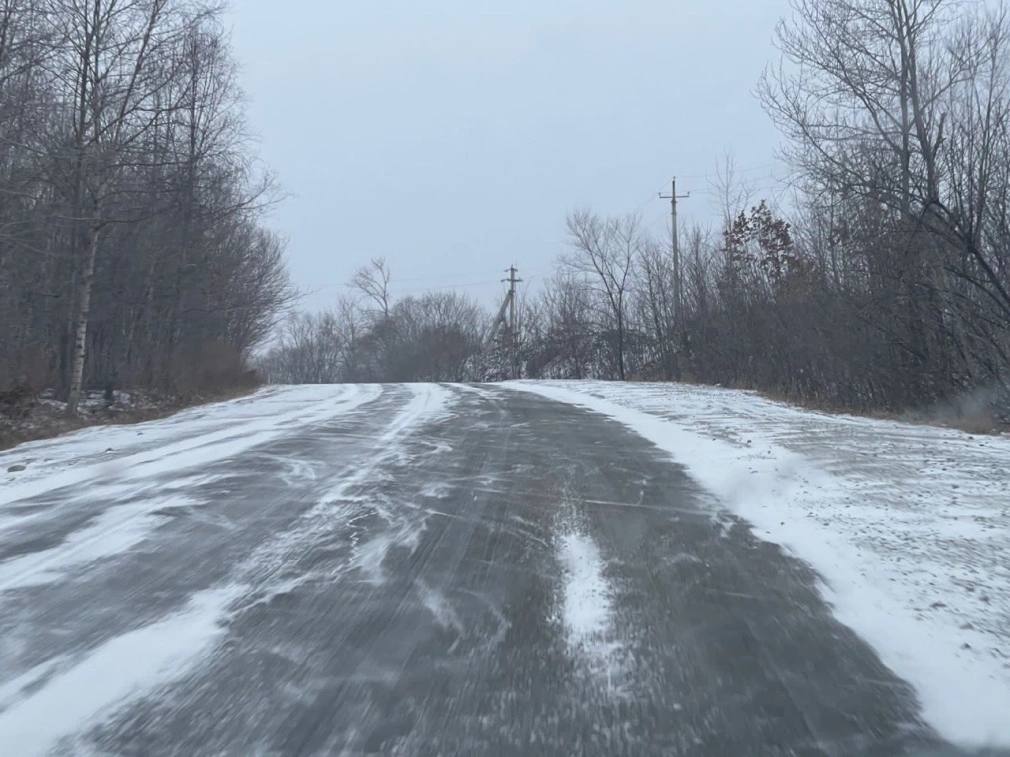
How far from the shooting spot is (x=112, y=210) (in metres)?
20.7

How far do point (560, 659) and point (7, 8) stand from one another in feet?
53.2

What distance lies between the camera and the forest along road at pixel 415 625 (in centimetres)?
350

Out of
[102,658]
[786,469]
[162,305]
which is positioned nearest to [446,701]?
[102,658]

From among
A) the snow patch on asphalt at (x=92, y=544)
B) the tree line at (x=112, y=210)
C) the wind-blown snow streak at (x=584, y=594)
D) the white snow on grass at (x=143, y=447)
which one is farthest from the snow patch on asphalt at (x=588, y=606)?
the tree line at (x=112, y=210)

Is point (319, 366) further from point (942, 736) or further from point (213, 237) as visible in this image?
point (942, 736)

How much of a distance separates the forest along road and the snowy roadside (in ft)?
0.81

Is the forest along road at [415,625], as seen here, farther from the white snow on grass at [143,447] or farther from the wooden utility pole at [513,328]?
the wooden utility pole at [513,328]

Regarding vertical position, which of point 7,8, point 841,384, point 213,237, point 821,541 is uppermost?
point 7,8

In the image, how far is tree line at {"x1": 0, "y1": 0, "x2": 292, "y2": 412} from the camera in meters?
16.8

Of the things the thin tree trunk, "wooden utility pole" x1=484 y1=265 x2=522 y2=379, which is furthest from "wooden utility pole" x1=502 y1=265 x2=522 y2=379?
the thin tree trunk

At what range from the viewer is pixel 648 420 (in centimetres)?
1473

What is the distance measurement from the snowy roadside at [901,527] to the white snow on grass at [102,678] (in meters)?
3.40

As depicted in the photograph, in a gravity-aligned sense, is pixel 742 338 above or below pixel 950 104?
below

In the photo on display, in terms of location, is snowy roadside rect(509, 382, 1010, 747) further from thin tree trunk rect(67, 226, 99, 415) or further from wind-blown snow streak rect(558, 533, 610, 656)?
thin tree trunk rect(67, 226, 99, 415)
